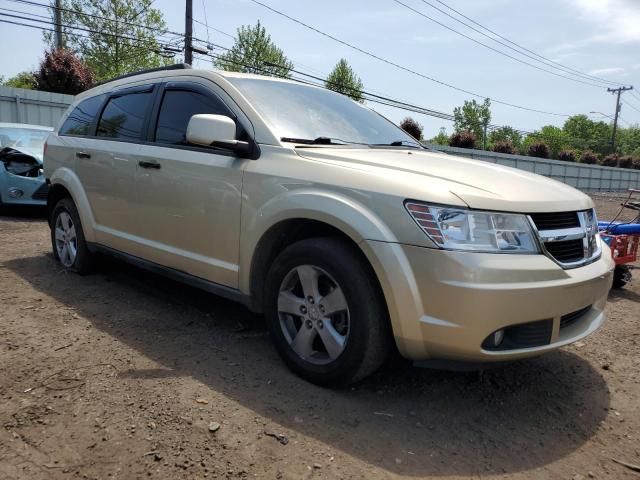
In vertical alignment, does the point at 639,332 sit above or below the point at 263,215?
below

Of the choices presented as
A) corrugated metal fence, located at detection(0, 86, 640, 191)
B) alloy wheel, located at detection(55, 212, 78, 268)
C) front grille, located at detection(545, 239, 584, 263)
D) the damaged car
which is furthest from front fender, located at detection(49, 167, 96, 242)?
corrugated metal fence, located at detection(0, 86, 640, 191)

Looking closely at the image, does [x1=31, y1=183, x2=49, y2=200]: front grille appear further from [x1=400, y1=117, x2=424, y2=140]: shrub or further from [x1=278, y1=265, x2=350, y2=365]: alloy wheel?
[x1=400, y1=117, x2=424, y2=140]: shrub

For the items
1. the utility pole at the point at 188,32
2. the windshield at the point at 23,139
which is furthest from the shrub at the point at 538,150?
the windshield at the point at 23,139

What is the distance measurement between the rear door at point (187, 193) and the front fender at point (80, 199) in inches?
31.0

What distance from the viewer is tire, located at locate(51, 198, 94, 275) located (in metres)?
4.79

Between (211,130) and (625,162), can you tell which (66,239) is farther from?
(625,162)

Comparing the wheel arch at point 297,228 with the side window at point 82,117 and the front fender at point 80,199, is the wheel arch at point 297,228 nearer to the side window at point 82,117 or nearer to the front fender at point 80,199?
the front fender at point 80,199

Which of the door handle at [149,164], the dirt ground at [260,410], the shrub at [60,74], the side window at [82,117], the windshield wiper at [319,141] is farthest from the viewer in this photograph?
the shrub at [60,74]

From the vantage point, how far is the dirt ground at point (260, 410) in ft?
7.22

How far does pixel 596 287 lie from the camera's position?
106 inches

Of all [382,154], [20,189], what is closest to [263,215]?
[382,154]

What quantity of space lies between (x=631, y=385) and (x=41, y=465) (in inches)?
127

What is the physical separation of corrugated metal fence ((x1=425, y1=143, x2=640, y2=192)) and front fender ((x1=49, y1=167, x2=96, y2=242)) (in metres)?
22.4

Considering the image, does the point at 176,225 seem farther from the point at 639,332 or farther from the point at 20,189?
the point at 20,189
